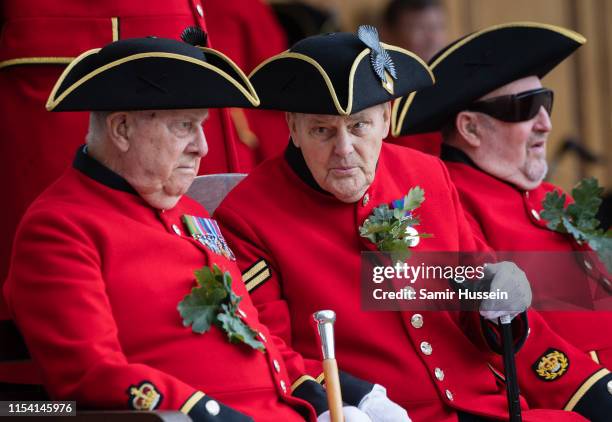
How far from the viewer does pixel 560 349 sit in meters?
3.95

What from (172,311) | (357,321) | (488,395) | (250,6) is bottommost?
(488,395)

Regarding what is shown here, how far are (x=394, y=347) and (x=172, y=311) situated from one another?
2.47 ft

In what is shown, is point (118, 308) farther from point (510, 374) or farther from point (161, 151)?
point (510, 374)

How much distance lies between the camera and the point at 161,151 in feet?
10.6

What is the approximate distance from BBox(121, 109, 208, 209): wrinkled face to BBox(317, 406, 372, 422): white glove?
0.69 meters

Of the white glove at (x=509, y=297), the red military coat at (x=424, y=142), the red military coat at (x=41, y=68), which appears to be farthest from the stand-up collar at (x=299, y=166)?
the red military coat at (x=424, y=142)

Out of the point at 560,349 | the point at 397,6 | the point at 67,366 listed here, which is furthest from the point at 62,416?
the point at 397,6

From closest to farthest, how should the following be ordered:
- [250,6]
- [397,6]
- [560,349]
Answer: [560,349] → [250,6] → [397,6]

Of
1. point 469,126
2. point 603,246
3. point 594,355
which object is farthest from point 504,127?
point 594,355

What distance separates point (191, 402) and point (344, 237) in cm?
89

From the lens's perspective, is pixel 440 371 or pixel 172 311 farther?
pixel 440 371

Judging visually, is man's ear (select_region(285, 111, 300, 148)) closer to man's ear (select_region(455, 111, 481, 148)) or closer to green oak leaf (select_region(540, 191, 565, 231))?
man's ear (select_region(455, 111, 481, 148))

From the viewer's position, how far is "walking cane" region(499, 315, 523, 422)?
3525 millimetres

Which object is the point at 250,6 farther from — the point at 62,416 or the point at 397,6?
the point at 62,416
